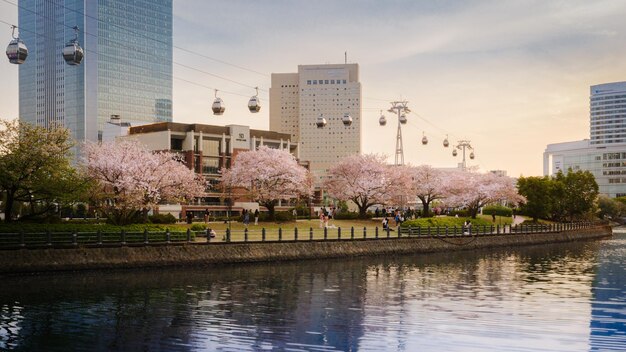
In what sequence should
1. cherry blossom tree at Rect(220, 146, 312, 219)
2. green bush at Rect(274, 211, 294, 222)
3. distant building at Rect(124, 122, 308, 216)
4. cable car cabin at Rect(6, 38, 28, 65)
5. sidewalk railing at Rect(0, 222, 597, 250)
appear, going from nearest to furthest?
cable car cabin at Rect(6, 38, 28, 65)
sidewalk railing at Rect(0, 222, 597, 250)
green bush at Rect(274, 211, 294, 222)
cherry blossom tree at Rect(220, 146, 312, 219)
distant building at Rect(124, 122, 308, 216)

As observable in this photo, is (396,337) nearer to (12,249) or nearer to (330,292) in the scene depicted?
(330,292)

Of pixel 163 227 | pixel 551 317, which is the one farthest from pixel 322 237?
pixel 551 317

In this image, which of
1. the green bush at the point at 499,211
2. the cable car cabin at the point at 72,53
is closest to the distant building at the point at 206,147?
the green bush at the point at 499,211

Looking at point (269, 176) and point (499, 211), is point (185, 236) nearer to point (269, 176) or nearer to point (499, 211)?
point (269, 176)

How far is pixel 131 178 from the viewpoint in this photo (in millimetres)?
69125

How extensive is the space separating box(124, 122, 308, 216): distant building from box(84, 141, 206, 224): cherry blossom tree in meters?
37.6

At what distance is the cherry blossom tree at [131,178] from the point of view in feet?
212

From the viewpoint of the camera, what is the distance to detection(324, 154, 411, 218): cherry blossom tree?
10106 cm

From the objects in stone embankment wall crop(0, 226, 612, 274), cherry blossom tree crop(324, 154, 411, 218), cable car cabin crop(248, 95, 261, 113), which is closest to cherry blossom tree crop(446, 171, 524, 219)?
cherry blossom tree crop(324, 154, 411, 218)

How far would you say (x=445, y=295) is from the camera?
3678cm

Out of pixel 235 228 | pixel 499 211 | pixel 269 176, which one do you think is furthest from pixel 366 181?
pixel 499 211

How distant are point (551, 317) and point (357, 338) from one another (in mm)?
10220

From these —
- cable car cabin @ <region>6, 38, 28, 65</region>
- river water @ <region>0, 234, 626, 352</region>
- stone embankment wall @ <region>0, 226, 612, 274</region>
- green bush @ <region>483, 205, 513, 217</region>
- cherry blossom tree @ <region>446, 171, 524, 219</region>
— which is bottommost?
river water @ <region>0, 234, 626, 352</region>

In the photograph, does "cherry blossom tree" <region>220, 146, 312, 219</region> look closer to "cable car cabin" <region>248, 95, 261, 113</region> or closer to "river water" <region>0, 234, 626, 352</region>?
"river water" <region>0, 234, 626, 352</region>
